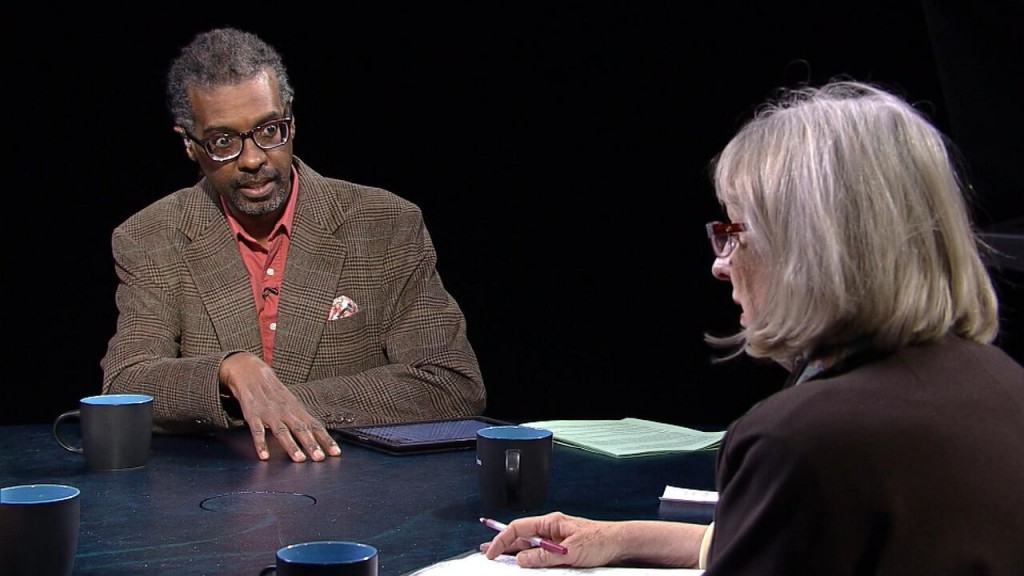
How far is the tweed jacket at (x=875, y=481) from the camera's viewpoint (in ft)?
3.18

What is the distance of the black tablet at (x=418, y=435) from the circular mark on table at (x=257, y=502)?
34 centimetres

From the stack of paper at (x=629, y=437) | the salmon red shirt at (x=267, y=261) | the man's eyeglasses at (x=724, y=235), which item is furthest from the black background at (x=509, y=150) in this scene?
the man's eyeglasses at (x=724, y=235)

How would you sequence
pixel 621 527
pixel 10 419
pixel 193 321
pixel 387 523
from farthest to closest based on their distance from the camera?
pixel 10 419 < pixel 193 321 < pixel 387 523 < pixel 621 527

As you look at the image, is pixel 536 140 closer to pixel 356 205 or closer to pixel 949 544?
pixel 356 205

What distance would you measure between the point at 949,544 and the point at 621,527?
0.49m

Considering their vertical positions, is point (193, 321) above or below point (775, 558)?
above

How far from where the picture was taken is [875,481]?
A: 3.20 ft

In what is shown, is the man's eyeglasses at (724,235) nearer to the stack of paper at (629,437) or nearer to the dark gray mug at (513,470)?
the dark gray mug at (513,470)

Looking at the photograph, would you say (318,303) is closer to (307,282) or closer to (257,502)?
(307,282)

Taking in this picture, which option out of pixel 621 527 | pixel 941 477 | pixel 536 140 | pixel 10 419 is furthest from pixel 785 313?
pixel 10 419

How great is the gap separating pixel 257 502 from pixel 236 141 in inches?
48.3

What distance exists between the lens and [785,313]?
1.09 m

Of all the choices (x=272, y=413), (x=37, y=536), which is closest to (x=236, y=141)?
(x=272, y=413)

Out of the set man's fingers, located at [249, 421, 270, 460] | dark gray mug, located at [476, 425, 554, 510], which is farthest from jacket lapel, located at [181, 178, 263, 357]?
dark gray mug, located at [476, 425, 554, 510]
